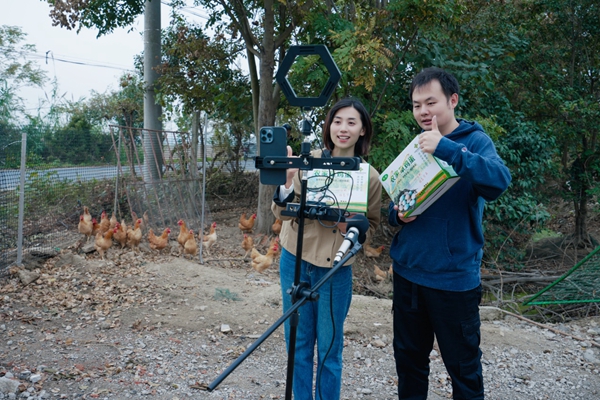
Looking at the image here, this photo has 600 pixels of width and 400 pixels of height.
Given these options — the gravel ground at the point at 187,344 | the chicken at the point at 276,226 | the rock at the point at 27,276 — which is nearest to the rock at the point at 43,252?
the gravel ground at the point at 187,344

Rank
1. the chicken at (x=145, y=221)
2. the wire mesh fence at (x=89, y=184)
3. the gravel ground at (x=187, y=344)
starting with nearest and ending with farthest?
the gravel ground at (x=187, y=344) → the wire mesh fence at (x=89, y=184) → the chicken at (x=145, y=221)

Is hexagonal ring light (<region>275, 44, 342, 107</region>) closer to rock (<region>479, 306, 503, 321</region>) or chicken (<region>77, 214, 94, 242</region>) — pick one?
rock (<region>479, 306, 503, 321</region>)

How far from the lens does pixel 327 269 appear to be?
→ 81.4 inches

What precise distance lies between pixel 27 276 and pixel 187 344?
1.88m

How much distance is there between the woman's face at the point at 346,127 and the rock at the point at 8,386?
215 centimetres

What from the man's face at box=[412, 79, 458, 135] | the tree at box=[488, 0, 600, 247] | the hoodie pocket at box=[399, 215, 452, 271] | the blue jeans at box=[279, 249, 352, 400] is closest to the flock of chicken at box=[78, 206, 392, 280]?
the blue jeans at box=[279, 249, 352, 400]

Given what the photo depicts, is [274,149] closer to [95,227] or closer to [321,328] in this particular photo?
[321,328]

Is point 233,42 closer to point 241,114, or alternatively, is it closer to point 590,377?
point 241,114

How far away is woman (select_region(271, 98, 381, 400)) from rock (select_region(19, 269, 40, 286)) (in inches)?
122

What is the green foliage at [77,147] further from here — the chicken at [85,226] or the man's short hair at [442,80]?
the man's short hair at [442,80]

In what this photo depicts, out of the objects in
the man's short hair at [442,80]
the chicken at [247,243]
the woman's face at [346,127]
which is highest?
the man's short hair at [442,80]

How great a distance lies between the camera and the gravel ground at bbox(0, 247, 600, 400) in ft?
9.23

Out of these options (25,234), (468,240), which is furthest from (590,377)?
(25,234)

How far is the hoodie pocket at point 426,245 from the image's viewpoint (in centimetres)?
185
